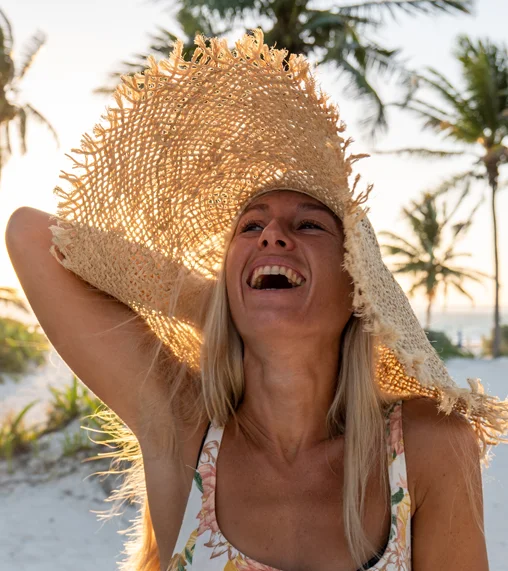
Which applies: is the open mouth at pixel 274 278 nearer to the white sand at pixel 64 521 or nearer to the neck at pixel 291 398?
the neck at pixel 291 398

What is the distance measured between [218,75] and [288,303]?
0.77 m

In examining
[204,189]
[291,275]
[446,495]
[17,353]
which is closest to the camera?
[446,495]

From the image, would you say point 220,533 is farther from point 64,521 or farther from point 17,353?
point 17,353

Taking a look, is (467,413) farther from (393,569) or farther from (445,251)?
(445,251)

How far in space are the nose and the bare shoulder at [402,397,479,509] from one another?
66 cm

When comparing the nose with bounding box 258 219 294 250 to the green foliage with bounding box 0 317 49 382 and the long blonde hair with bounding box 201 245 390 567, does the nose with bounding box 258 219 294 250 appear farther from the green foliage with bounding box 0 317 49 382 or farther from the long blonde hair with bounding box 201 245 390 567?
the green foliage with bounding box 0 317 49 382

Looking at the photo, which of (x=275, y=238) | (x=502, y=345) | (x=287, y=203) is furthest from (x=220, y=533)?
(x=502, y=345)

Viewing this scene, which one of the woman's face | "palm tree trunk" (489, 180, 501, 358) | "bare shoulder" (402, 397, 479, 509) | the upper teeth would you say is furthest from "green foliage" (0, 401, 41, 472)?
"palm tree trunk" (489, 180, 501, 358)

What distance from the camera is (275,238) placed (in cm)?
201

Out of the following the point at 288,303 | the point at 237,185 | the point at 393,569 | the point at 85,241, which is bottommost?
the point at 393,569

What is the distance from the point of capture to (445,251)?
95.3 feet

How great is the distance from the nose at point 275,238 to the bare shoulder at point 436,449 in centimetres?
66

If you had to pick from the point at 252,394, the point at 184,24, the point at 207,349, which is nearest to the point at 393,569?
the point at 252,394

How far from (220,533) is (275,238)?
2.94ft
